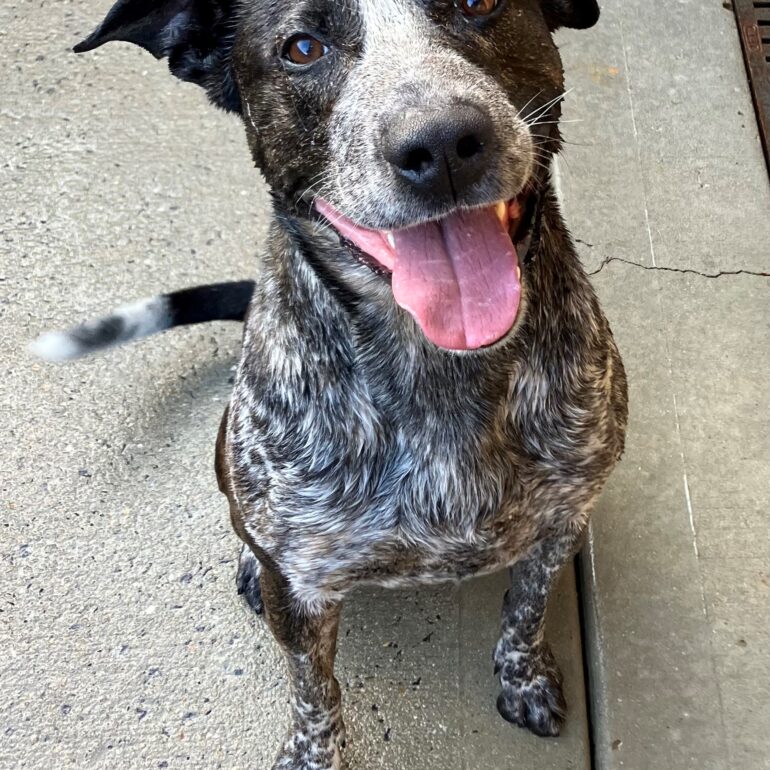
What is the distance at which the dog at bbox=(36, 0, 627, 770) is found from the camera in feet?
5.51

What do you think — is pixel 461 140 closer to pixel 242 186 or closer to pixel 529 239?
pixel 529 239

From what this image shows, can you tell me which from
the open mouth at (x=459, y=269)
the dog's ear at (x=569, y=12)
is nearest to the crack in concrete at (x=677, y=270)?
the dog's ear at (x=569, y=12)

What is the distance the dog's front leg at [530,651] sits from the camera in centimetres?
231

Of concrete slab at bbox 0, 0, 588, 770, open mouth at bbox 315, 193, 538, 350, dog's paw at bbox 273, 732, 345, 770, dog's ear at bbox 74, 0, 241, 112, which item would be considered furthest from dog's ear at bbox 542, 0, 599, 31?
dog's paw at bbox 273, 732, 345, 770

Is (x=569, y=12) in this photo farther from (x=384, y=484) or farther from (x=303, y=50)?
(x=384, y=484)

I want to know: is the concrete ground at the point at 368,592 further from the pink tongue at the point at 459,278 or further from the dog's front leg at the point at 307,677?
the pink tongue at the point at 459,278

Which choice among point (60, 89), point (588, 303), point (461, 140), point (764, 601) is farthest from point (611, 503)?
Answer: point (60, 89)

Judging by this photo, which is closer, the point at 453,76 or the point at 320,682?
the point at 453,76

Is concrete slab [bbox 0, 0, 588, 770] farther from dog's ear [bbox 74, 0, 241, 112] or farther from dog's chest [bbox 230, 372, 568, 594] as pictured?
dog's ear [bbox 74, 0, 241, 112]

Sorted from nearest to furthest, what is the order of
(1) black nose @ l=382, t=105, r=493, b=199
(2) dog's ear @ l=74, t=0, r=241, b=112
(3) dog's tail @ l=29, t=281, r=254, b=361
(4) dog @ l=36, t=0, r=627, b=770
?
(1) black nose @ l=382, t=105, r=493, b=199 → (4) dog @ l=36, t=0, r=627, b=770 → (2) dog's ear @ l=74, t=0, r=241, b=112 → (3) dog's tail @ l=29, t=281, r=254, b=361

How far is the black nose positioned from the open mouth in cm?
12

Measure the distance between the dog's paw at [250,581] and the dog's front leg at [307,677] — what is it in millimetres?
278

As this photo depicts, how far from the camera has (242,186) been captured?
3504 mm

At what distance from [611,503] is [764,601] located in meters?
0.44
